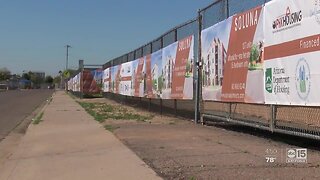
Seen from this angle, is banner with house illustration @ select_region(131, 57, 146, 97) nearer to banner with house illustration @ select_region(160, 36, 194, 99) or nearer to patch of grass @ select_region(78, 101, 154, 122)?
patch of grass @ select_region(78, 101, 154, 122)

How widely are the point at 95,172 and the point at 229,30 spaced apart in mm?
6133

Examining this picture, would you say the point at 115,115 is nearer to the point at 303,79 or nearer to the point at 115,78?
the point at 303,79

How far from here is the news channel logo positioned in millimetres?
8368

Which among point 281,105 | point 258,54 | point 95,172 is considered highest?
point 258,54

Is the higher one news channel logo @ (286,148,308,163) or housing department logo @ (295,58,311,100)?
housing department logo @ (295,58,311,100)

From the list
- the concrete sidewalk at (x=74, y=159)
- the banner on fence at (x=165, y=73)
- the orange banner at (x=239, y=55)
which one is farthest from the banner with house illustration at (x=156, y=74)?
the orange banner at (x=239, y=55)

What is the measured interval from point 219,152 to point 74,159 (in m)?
2.75

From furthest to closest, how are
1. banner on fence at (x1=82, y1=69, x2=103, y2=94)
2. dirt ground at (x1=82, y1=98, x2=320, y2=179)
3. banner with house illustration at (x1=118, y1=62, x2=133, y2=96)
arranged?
1. banner on fence at (x1=82, y1=69, x2=103, y2=94)
2. banner with house illustration at (x1=118, y1=62, x2=133, y2=96)
3. dirt ground at (x1=82, y1=98, x2=320, y2=179)

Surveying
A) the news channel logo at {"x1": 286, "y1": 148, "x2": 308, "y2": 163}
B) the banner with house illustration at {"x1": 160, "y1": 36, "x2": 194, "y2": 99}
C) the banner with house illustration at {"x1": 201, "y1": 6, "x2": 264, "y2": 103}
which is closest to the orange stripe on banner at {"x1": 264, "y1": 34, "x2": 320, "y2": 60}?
the banner with house illustration at {"x1": 201, "y1": 6, "x2": 264, "y2": 103}

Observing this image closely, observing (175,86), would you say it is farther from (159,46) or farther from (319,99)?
(319,99)

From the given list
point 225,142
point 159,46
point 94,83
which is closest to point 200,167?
point 225,142

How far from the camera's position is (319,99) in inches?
334

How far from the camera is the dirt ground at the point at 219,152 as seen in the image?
7.46 m

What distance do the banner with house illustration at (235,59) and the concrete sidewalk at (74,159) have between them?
9.93 ft
